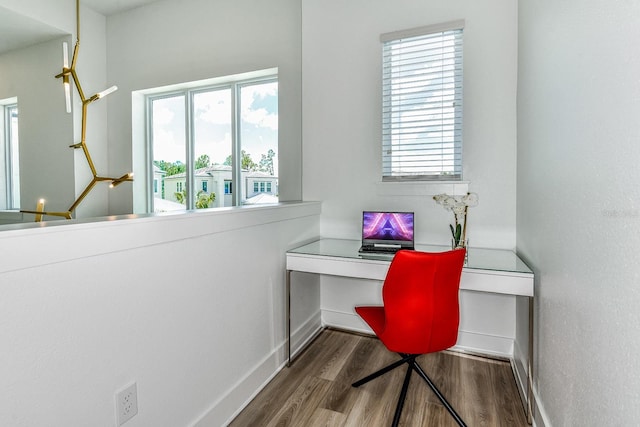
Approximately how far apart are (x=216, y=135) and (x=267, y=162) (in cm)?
72

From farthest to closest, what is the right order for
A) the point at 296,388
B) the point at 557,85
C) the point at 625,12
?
the point at 296,388, the point at 557,85, the point at 625,12

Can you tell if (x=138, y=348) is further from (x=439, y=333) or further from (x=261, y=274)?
(x=439, y=333)

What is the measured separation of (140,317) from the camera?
3.69 ft

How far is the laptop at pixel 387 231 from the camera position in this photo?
205 centimetres

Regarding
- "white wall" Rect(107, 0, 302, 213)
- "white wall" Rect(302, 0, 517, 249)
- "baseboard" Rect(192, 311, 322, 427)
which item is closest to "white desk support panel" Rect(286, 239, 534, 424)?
"baseboard" Rect(192, 311, 322, 427)

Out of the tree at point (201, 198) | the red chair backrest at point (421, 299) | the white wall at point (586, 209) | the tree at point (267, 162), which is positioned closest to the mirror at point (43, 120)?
the tree at point (201, 198)

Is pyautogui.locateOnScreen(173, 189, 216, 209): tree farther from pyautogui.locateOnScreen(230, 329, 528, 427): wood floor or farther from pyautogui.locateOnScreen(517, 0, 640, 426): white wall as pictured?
pyautogui.locateOnScreen(517, 0, 640, 426): white wall

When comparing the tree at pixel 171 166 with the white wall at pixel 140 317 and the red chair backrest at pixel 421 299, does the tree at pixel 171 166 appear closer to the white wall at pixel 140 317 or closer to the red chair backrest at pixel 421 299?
the white wall at pixel 140 317

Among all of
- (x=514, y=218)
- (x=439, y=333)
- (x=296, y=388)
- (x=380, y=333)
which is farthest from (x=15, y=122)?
(x=514, y=218)

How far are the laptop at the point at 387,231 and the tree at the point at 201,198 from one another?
195cm

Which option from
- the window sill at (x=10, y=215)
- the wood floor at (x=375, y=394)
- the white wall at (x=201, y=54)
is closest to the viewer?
the wood floor at (x=375, y=394)

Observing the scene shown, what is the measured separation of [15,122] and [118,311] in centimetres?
425

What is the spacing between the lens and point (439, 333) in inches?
57.0

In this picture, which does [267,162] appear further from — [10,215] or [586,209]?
[10,215]
